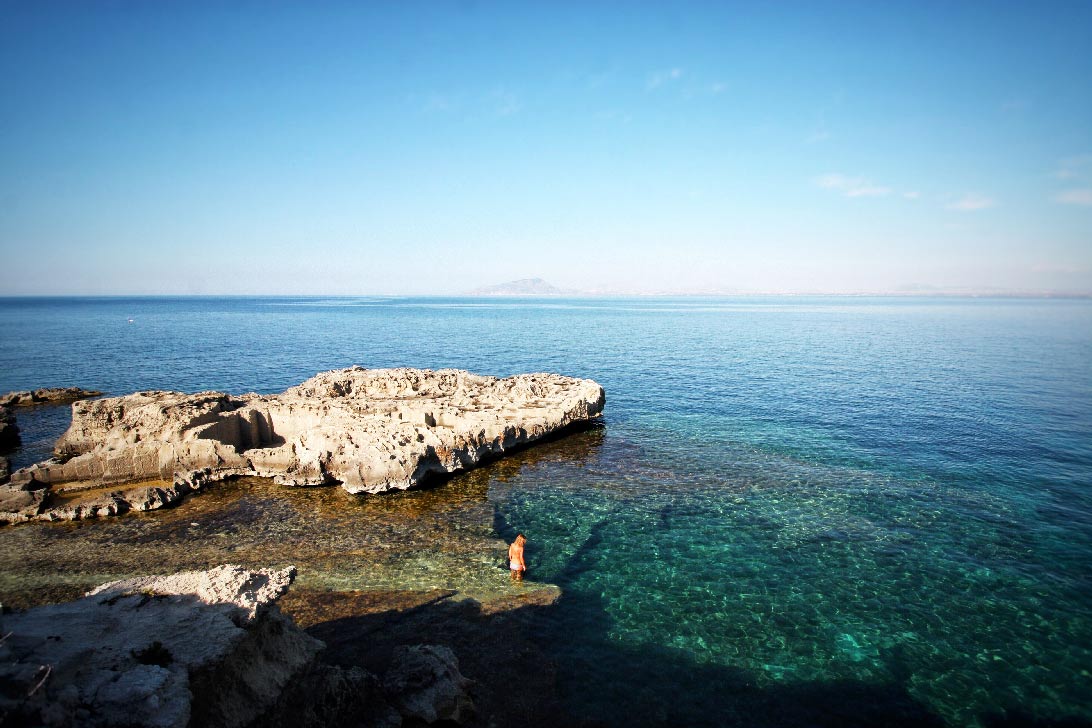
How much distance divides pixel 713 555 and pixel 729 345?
69.1 metres

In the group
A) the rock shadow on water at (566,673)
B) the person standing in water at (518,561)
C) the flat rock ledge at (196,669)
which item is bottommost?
the rock shadow on water at (566,673)

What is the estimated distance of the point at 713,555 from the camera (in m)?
18.7

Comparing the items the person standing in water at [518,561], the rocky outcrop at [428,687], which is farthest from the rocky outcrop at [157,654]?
the person standing in water at [518,561]

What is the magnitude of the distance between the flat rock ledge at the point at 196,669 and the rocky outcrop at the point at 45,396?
46093 millimetres

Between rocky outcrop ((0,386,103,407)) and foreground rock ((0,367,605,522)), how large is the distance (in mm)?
18883

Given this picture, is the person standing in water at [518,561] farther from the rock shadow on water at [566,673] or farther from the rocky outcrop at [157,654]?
the rocky outcrop at [157,654]

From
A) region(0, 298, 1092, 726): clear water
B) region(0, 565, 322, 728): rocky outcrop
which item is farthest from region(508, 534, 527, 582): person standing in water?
region(0, 565, 322, 728): rocky outcrop

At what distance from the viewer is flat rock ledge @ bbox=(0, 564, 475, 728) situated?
22.4 ft

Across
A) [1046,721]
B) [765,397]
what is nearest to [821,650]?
[1046,721]

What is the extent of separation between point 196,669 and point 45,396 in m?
50.9

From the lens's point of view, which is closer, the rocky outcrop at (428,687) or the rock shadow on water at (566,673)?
the rocky outcrop at (428,687)

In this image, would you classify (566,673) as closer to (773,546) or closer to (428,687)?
(428,687)

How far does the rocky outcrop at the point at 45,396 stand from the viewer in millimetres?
42344

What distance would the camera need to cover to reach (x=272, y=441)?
98.8ft
